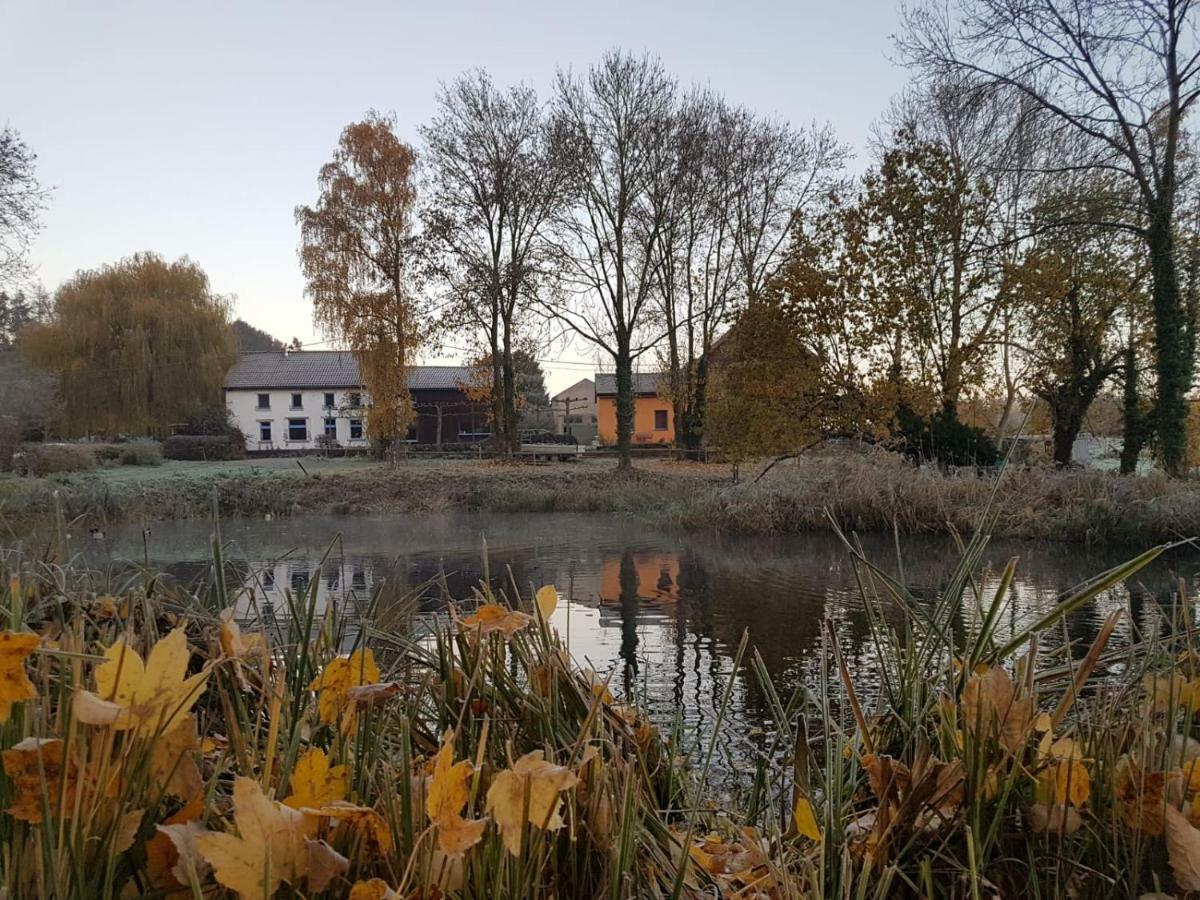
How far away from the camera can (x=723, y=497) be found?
45.9ft

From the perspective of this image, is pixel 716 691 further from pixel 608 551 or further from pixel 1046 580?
pixel 608 551

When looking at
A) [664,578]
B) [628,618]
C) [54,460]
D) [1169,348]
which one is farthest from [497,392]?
[628,618]

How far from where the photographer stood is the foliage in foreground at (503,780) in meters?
1.01

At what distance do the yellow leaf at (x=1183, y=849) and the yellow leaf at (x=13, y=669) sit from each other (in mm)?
1497

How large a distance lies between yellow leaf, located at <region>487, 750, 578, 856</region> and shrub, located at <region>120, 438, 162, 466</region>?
100 feet

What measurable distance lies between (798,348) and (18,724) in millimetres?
15874

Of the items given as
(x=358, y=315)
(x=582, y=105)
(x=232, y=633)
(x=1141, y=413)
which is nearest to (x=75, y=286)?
(x=358, y=315)

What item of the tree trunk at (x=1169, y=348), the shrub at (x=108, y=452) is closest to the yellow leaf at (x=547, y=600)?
the tree trunk at (x=1169, y=348)

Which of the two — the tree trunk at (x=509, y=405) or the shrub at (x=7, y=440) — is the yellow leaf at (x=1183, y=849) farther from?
the tree trunk at (x=509, y=405)

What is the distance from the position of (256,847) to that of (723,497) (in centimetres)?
1325

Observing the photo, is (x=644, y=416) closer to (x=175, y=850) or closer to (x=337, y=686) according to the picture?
(x=337, y=686)

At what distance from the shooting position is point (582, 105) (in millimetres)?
22453

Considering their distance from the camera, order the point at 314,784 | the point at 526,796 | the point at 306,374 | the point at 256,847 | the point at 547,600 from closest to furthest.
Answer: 1. the point at 256,847
2. the point at 526,796
3. the point at 314,784
4. the point at 547,600
5. the point at 306,374

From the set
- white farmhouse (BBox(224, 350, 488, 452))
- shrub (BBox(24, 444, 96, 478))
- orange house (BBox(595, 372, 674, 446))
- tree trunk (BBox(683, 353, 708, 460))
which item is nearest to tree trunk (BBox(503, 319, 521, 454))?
tree trunk (BBox(683, 353, 708, 460))
